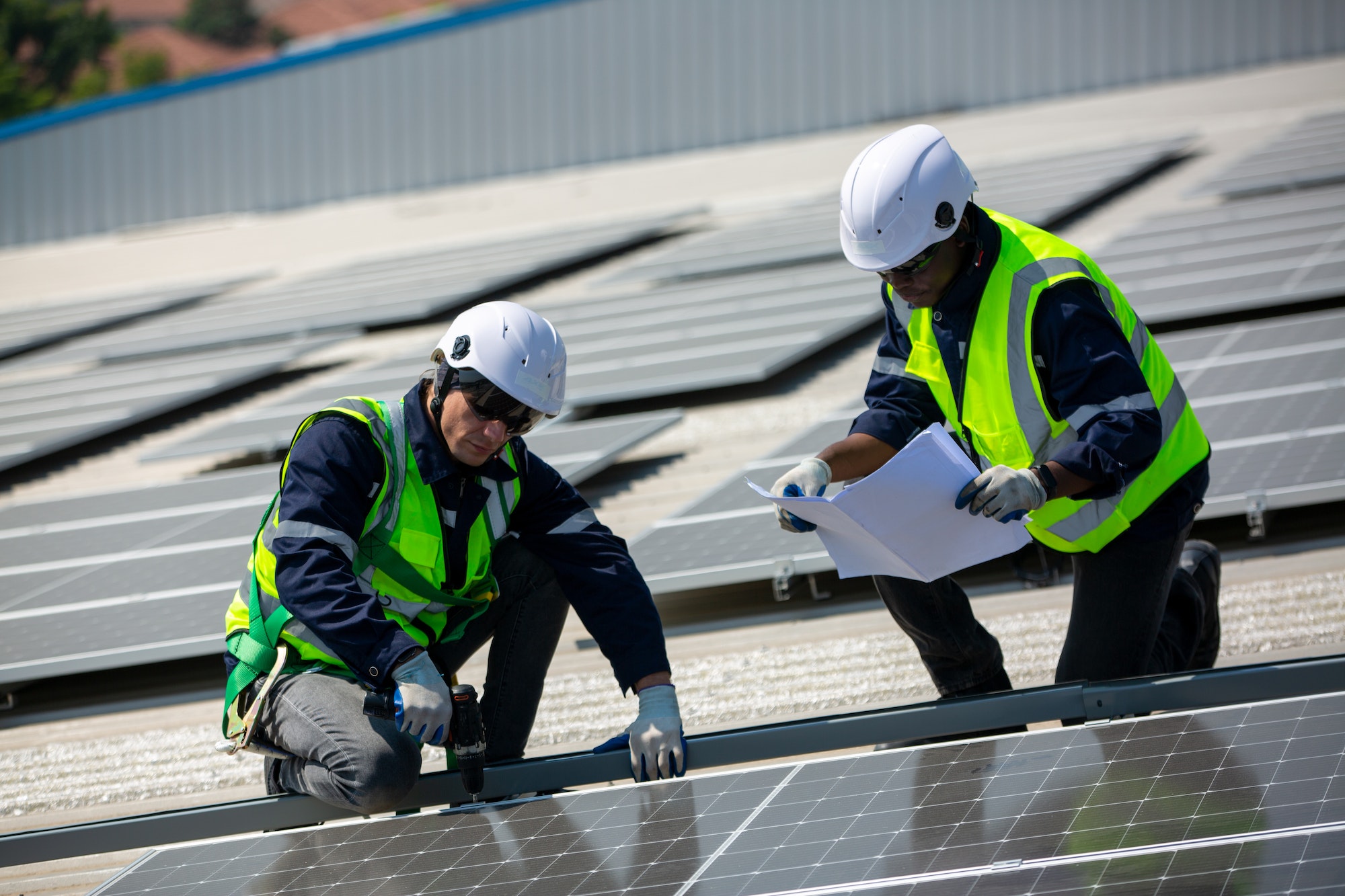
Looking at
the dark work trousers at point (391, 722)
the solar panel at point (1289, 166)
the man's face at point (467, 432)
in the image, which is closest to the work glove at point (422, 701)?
the dark work trousers at point (391, 722)

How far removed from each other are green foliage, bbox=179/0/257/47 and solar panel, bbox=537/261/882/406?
110 meters

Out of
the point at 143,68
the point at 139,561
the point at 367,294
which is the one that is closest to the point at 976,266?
the point at 139,561

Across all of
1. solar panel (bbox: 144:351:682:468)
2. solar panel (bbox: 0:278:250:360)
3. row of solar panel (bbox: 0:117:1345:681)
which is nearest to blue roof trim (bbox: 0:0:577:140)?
solar panel (bbox: 0:278:250:360)

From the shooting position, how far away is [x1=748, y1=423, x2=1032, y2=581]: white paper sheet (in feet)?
12.3

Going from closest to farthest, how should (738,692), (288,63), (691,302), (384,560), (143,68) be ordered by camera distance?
1. (384,560)
2. (738,692)
3. (691,302)
4. (288,63)
5. (143,68)

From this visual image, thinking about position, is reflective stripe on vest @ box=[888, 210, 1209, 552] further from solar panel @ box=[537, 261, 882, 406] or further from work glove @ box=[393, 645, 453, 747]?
solar panel @ box=[537, 261, 882, 406]

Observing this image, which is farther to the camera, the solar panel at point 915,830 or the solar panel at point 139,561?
the solar panel at point 139,561

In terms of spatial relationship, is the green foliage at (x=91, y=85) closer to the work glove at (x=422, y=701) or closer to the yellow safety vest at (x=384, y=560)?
the yellow safety vest at (x=384, y=560)

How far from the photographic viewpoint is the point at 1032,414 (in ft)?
13.7

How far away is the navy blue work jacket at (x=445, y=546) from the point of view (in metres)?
3.94

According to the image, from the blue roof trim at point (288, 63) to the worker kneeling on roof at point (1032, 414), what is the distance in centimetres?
3223

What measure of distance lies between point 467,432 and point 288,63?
1344 inches

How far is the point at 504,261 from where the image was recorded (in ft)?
62.0

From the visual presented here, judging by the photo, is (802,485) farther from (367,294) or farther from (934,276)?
(367,294)
